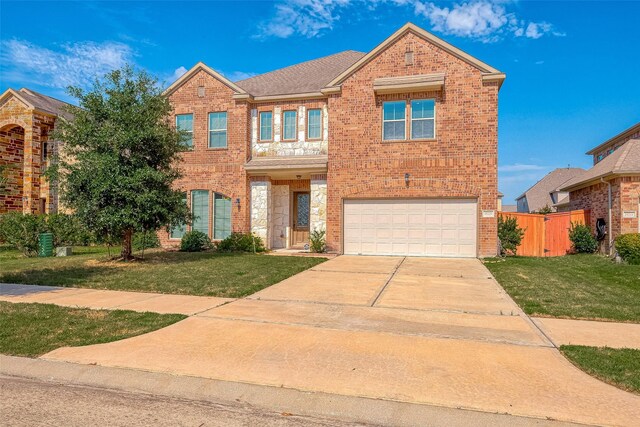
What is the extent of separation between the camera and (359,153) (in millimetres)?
17234

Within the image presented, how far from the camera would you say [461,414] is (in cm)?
364

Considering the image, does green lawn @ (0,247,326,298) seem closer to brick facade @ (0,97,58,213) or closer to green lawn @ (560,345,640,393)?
green lawn @ (560,345,640,393)

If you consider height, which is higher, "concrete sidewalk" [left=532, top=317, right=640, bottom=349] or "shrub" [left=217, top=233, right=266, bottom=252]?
"shrub" [left=217, top=233, right=266, bottom=252]

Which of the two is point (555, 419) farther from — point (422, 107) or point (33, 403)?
point (422, 107)

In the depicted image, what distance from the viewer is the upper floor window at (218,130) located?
747 inches

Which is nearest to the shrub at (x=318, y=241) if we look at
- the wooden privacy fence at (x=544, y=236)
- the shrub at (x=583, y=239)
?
the wooden privacy fence at (x=544, y=236)

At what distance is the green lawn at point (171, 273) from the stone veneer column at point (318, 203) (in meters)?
3.14

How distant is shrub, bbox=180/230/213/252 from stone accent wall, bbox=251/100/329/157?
14.4 feet

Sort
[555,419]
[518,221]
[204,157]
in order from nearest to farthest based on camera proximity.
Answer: [555,419]
[518,221]
[204,157]

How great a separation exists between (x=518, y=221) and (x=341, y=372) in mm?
15815

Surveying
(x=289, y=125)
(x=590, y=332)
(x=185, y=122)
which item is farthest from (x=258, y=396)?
(x=185, y=122)

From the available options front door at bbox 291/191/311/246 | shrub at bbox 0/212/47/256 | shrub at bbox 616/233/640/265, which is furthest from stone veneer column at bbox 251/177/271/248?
shrub at bbox 616/233/640/265

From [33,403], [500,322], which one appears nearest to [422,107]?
[500,322]

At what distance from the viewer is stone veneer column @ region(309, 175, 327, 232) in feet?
58.8
